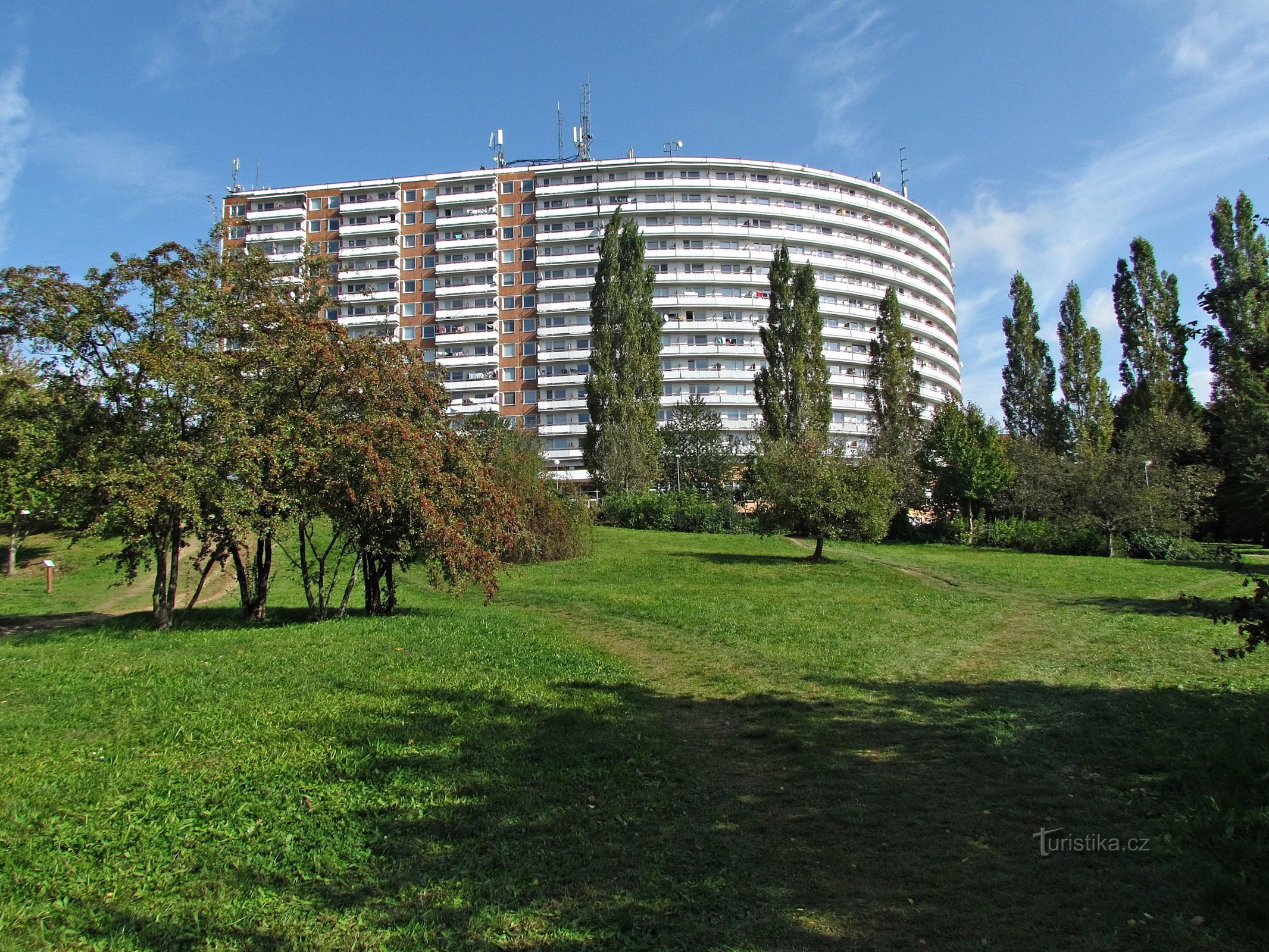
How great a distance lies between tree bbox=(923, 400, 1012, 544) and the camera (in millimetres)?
43969

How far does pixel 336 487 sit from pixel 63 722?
6.75 m

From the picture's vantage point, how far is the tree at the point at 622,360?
53.8 m

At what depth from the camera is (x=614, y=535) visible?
39.1m

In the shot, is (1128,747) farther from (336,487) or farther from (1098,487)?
(1098,487)

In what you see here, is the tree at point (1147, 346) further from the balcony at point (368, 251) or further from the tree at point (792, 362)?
the balcony at point (368, 251)

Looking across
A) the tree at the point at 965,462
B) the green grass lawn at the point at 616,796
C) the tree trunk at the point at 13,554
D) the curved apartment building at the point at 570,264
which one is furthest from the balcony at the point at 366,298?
the green grass lawn at the point at 616,796

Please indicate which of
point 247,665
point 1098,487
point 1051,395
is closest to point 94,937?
point 247,665

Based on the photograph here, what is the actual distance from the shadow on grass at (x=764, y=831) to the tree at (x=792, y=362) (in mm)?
48810

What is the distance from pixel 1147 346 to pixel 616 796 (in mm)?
61745

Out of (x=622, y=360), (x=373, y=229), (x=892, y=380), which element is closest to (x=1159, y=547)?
(x=892, y=380)

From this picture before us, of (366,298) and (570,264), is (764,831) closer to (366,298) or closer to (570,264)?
(570,264)

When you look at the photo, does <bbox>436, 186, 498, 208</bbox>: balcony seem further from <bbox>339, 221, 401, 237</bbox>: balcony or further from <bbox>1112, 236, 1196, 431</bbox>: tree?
<bbox>1112, 236, 1196, 431</bbox>: tree

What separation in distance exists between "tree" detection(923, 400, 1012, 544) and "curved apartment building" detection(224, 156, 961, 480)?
2807 centimetres

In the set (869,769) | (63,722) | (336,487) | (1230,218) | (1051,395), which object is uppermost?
(1230,218)
